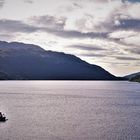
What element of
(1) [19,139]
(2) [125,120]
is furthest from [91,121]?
(1) [19,139]

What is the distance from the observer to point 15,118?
152875 millimetres

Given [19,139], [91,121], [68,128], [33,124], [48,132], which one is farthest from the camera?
[91,121]

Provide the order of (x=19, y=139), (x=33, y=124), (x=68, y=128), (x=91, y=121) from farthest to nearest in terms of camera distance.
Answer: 1. (x=91, y=121)
2. (x=33, y=124)
3. (x=68, y=128)
4. (x=19, y=139)

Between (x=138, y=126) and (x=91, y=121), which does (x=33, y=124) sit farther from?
(x=138, y=126)

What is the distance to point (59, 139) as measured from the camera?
4161 inches

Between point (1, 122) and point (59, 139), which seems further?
point (1, 122)

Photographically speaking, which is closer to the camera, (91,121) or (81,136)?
(81,136)

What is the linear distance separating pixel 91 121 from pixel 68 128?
75.4 feet

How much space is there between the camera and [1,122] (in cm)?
14088

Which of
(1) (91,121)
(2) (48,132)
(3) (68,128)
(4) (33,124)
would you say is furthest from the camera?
(1) (91,121)

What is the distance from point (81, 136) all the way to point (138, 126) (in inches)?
1246

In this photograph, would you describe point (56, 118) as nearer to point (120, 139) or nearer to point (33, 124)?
point (33, 124)

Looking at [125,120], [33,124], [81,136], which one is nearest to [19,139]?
[81,136]

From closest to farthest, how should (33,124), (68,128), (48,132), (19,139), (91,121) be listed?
(19,139), (48,132), (68,128), (33,124), (91,121)
